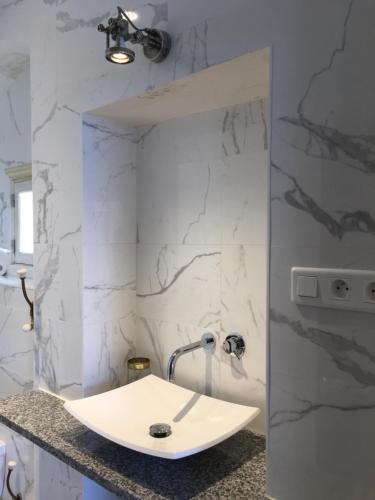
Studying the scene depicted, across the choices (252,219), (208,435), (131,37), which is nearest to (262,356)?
(208,435)

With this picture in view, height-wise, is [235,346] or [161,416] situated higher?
[235,346]

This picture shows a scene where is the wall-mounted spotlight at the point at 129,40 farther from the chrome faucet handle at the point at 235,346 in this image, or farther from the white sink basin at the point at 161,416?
→ the white sink basin at the point at 161,416

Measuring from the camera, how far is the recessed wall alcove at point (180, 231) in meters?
1.46

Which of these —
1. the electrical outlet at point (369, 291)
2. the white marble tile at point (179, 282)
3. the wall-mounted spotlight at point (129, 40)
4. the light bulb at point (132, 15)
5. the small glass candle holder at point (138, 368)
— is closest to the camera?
the electrical outlet at point (369, 291)

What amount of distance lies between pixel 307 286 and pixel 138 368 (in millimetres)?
954

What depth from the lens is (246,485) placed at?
115 centimetres

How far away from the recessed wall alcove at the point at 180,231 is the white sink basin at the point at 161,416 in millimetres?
115

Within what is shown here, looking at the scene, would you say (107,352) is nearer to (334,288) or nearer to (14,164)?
(334,288)

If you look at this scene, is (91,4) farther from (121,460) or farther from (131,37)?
(121,460)

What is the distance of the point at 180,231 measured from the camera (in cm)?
170

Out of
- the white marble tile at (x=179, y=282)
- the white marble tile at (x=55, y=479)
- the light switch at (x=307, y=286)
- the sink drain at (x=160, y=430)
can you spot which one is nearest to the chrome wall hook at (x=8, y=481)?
the white marble tile at (x=55, y=479)

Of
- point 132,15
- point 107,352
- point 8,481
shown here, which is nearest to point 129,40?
point 132,15

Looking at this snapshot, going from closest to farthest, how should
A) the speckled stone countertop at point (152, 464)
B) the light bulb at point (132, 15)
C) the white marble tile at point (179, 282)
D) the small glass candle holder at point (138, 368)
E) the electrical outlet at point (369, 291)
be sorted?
the electrical outlet at point (369, 291) → the speckled stone countertop at point (152, 464) → the light bulb at point (132, 15) → the white marble tile at point (179, 282) → the small glass candle holder at point (138, 368)

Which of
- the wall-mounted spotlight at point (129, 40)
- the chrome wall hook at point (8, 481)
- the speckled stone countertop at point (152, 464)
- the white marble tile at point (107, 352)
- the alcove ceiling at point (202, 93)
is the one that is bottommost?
the chrome wall hook at point (8, 481)
